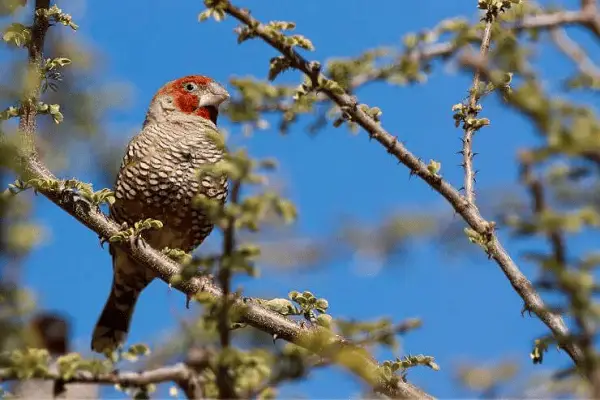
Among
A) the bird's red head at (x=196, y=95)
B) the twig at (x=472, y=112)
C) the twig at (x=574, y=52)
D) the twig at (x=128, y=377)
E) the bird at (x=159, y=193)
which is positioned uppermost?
the bird's red head at (x=196, y=95)

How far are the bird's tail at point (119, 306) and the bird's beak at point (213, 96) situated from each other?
1532mm

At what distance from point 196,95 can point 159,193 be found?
1337 millimetres

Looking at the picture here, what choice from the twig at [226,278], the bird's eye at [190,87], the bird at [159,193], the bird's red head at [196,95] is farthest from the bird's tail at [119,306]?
the twig at [226,278]

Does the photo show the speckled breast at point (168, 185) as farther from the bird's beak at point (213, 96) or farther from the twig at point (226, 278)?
the twig at point (226, 278)

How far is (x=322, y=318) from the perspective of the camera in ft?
12.0

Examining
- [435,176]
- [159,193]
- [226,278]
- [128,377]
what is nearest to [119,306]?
[159,193]

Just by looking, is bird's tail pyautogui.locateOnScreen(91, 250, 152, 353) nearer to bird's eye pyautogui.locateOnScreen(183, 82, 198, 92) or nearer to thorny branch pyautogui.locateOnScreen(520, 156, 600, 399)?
bird's eye pyautogui.locateOnScreen(183, 82, 198, 92)

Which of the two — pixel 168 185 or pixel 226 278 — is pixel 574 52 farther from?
pixel 168 185

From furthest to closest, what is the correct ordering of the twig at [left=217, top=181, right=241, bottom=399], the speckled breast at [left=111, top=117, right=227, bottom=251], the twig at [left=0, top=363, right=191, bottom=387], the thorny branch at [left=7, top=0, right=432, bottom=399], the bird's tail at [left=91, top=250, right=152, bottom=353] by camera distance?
1. the bird's tail at [left=91, top=250, right=152, bottom=353]
2. the speckled breast at [left=111, top=117, right=227, bottom=251]
3. the thorny branch at [left=7, top=0, right=432, bottom=399]
4. the twig at [left=0, top=363, right=191, bottom=387]
5. the twig at [left=217, top=181, right=241, bottom=399]

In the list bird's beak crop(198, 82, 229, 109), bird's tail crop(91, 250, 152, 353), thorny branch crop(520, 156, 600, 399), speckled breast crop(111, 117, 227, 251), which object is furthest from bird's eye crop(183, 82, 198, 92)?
thorny branch crop(520, 156, 600, 399)

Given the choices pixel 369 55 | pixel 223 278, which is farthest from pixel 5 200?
pixel 369 55

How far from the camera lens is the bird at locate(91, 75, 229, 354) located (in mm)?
6195

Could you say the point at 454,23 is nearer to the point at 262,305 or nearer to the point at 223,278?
the point at 223,278

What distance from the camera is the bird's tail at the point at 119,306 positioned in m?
6.70
